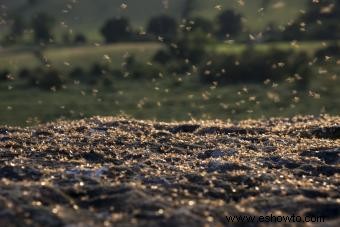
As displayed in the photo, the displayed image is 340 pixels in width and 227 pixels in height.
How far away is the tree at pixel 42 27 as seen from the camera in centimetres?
3834

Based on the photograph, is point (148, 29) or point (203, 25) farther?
point (148, 29)

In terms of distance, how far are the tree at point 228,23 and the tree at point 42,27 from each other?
9032mm

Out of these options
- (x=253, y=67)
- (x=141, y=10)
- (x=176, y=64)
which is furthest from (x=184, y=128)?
(x=141, y=10)

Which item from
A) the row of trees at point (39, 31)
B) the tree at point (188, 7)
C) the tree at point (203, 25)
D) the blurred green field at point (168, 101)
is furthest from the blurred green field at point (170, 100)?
the tree at point (188, 7)

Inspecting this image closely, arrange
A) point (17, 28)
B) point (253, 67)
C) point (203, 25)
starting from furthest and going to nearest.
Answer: point (17, 28) → point (203, 25) → point (253, 67)

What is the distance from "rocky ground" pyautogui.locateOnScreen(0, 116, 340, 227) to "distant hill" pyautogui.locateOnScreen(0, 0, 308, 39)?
28133mm

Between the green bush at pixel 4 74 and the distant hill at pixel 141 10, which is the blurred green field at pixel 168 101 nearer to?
the green bush at pixel 4 74

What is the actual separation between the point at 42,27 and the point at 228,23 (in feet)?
34.1

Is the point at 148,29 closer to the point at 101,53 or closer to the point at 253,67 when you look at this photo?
the point at 101,53

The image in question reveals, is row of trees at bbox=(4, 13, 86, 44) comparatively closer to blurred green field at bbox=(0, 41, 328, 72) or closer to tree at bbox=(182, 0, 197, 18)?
blurred green field at bbox=(0, 41, 328, 72)

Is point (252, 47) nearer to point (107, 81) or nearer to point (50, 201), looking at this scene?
point (107, 81)

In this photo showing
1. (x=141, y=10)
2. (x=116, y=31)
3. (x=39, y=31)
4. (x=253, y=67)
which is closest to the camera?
(x=253, y=67)

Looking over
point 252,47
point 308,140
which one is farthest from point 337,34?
point 308,140

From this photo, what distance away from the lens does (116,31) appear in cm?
3469
